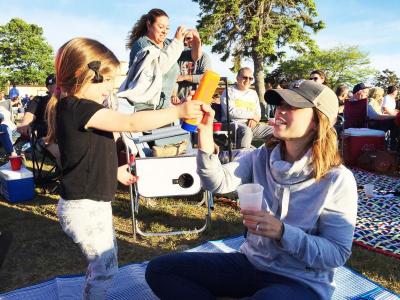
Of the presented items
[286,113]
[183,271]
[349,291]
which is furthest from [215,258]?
[349,291]

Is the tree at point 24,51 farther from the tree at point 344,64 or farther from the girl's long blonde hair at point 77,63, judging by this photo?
the girl's long blonde hair at point 77,63

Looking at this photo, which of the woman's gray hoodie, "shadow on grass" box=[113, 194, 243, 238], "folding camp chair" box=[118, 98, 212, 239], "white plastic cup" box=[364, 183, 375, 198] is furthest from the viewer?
"white plastic cup" box=[364, 183, 375, 198]

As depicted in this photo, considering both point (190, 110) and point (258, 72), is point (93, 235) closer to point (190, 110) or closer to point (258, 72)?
point (190, 110)

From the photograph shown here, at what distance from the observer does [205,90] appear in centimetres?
200

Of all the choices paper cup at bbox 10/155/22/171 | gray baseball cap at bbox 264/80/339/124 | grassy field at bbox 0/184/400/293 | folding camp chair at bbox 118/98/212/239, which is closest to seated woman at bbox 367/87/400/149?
grassy field at bbox 0/184/400/293

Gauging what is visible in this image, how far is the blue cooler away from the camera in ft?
16.4

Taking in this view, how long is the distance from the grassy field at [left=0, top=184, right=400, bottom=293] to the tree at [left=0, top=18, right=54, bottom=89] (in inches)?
2786

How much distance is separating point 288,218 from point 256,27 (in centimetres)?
2978

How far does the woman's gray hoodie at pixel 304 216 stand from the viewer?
174cm

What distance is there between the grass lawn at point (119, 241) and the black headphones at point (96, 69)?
6.09 feet

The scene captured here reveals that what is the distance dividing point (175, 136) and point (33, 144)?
101 inches

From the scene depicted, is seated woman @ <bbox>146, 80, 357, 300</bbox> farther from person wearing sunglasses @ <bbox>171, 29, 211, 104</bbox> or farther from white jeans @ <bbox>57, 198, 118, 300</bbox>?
person wearing sunglasses @ <bbox>171, 29, 211, 104</bbox>

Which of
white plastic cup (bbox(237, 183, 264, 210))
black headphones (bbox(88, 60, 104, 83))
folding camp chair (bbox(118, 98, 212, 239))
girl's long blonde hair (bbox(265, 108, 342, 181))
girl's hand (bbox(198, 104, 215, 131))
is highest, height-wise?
black headphones (bbox(88, 60, 104, 83))

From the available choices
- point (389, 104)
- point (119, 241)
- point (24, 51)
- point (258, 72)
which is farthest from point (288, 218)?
point (24, 51)
